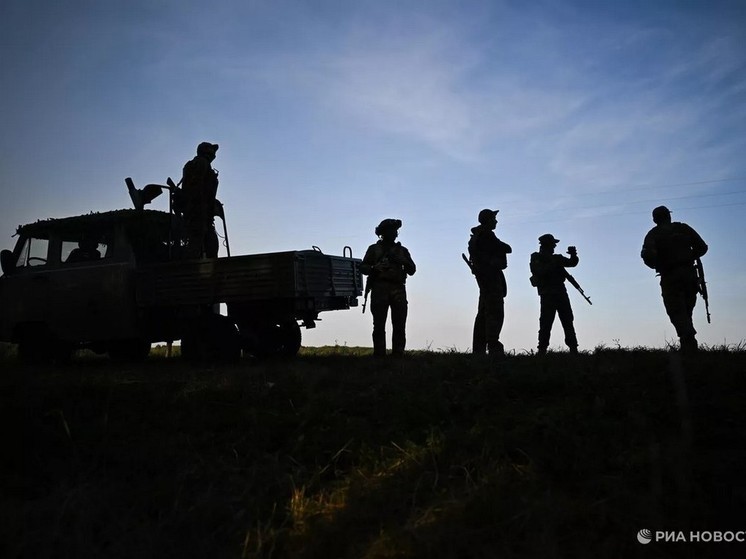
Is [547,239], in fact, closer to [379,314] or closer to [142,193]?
[379,314]

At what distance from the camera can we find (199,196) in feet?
29.8

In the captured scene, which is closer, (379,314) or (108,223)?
(379,314)

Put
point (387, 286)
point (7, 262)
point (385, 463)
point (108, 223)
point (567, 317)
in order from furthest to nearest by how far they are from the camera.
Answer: point (567, 317)
point (7, 262)
point (108, 223)
point (387, 286)
point (385, 463)

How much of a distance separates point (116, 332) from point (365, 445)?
5660 millimetres

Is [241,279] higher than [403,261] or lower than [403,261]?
lower

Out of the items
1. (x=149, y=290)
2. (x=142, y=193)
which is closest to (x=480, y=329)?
(x=149, y=290)

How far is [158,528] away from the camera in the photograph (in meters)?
3.38

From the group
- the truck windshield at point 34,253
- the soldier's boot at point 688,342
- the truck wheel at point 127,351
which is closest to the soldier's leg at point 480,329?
the soldier's boot at point 688,342

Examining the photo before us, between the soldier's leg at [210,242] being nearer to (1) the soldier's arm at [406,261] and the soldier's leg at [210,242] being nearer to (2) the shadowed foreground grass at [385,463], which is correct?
(1) the soldier's arm at [406,261]

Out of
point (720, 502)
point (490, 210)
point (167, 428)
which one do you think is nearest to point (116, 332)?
point (167, 428)

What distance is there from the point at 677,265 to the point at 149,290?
6.84 metres

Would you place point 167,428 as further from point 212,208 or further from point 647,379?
point 212,208

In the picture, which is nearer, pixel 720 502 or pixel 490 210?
pixel 720 502

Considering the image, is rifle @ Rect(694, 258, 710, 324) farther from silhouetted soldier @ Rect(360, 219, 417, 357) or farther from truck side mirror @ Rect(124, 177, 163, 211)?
truck side mirror @ Rect(124, 177, 163, 211)
